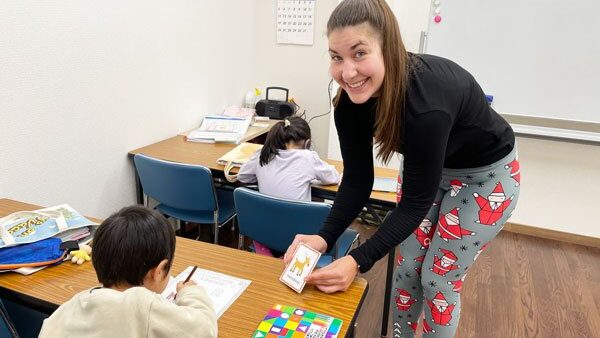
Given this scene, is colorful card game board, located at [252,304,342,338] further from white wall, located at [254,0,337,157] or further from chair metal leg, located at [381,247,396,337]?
white wall, located at [254,0,337,157]

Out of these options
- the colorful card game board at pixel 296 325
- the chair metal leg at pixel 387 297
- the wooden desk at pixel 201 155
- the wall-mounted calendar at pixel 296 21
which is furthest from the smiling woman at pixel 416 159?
the wall-mounted calendar at pixel 296 21

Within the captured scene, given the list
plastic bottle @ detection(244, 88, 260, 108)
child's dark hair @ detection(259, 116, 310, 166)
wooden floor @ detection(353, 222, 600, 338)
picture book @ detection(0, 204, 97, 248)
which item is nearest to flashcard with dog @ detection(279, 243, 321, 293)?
picture book @ detection(0, 204, 97, 248)

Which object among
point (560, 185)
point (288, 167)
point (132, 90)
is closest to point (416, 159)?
point (288, 167)

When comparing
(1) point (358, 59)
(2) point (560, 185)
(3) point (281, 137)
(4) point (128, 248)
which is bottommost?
(2) point (560, 185)

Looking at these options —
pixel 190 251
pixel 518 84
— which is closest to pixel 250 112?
pixel 518 84

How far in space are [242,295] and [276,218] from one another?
0.66 m

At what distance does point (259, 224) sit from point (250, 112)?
5.79 feet

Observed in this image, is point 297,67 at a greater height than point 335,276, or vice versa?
point 297,67

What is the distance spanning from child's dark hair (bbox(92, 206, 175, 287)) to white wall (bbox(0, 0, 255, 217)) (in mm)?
1172

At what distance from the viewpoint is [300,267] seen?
1102 millimetres

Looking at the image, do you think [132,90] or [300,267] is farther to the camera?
[132,90]

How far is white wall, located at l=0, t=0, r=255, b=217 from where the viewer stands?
1729mm

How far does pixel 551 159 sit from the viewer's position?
9.91ft

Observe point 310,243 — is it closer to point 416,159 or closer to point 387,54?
point 416,159
